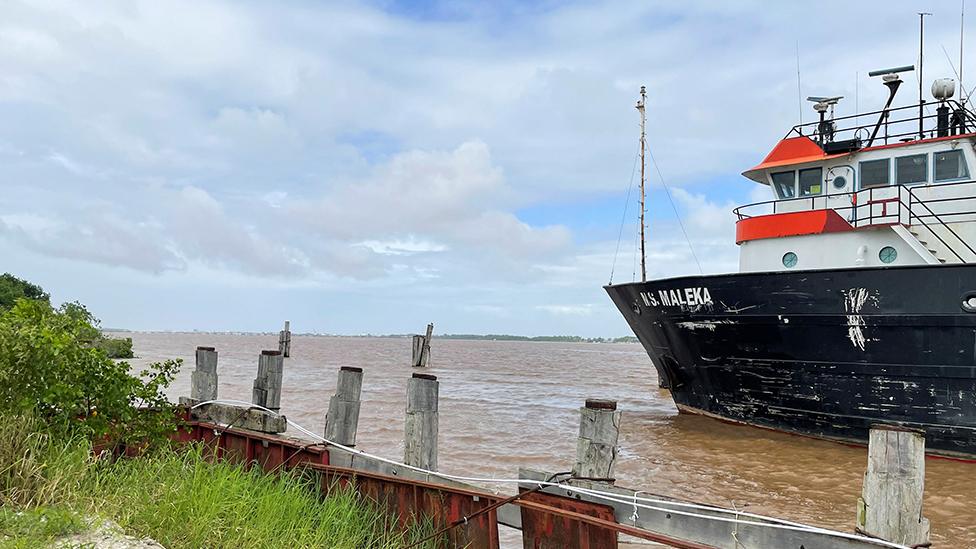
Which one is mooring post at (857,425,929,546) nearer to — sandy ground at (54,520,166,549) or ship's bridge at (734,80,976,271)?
sandy ground at (54,520,166,549)

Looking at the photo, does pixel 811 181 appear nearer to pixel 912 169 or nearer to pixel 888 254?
pixel 912 169

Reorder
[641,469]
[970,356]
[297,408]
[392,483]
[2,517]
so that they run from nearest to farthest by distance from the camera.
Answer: [2,517] < [392,483] < [970,356] < [641,469] < [297,408]

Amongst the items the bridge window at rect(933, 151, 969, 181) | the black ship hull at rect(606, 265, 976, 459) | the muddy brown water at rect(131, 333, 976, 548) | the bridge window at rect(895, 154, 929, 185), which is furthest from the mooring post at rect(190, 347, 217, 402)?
the bridge window at rect(933, 151, 969, 181)

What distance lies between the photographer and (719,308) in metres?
11.7

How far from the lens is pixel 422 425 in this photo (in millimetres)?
5715

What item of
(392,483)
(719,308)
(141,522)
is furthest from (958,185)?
(141,522)

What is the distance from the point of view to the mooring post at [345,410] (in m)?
6.41

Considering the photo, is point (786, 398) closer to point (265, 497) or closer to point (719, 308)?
point (719, 308)

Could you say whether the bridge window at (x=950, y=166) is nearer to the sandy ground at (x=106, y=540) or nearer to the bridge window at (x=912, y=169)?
the bridge window at (x=912, y=169)

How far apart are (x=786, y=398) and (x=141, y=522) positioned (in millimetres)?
10000

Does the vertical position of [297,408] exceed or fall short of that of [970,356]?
it falls short

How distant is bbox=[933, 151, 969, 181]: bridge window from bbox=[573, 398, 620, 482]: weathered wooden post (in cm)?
1012

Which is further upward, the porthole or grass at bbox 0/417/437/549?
the porthole

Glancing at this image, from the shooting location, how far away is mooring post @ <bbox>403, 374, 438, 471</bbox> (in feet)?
18.7
